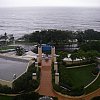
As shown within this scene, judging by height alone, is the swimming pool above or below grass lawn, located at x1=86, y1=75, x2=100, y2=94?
above

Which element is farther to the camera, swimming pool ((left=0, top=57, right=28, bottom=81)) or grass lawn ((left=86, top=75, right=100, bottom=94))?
swimming pool ((left=0, top=57, right=28, bottom=81))

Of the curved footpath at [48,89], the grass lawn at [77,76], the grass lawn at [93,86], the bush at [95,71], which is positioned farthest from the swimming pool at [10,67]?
the bush at [95,71]

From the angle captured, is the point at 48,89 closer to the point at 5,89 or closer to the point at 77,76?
the point at 5,89

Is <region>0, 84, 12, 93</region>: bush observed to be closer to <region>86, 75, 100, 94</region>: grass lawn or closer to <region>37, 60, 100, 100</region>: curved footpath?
<region>37, 60, 100, 100</region>: curved footpath

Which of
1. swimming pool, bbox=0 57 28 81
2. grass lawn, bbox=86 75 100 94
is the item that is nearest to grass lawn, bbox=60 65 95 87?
grass lawn, bbox=86 75 100 94

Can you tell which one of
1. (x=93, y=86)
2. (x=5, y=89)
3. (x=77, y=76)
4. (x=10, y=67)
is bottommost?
(x=77, y=76)

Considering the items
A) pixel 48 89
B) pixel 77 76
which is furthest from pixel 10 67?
pixel 77 76

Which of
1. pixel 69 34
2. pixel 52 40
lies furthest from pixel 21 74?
pixel 69 34

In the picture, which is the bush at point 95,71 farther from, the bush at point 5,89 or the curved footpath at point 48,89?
the bush at point 5,89
